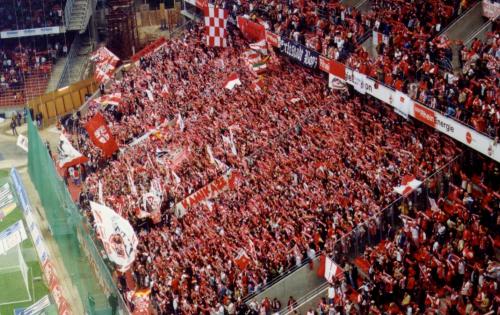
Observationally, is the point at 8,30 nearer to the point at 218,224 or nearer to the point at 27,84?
the point at 27,84

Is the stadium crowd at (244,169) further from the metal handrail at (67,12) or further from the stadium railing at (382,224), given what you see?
the metal handrail at (67,12)

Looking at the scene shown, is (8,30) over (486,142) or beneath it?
beneath

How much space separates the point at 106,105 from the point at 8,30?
1240 centimetres

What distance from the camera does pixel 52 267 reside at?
2727cm

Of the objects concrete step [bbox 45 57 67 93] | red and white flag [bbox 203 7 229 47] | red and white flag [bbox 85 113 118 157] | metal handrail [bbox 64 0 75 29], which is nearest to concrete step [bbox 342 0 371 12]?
red and white flag [bbox 203 7 229 47]

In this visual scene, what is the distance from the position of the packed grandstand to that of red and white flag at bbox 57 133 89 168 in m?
0.07

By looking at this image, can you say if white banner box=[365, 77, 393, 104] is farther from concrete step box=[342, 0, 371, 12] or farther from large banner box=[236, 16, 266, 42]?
large banner box=[236, 16, 266, 42]

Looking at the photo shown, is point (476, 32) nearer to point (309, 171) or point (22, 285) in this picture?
point (309, 171)

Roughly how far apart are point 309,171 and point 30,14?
2792 centimetres

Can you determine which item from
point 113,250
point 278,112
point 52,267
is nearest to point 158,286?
point 113,250

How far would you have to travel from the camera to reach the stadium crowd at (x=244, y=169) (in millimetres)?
24500

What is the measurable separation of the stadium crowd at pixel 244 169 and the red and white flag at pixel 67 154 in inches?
33.6

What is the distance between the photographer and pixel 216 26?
121 ft

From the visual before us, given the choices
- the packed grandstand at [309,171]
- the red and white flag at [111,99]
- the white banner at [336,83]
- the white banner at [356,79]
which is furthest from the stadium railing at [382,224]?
the red and white flag at [111,99]
